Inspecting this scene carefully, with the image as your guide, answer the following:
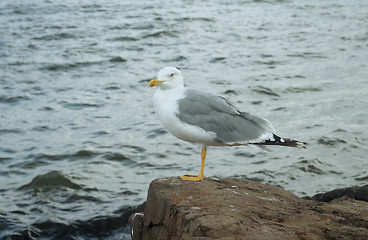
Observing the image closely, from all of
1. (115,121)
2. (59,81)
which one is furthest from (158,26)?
(115,121)

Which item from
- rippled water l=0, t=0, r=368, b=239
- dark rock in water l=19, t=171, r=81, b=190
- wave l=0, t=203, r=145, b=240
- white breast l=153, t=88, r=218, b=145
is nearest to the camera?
white breast l=153, t=88, r=218, b=145

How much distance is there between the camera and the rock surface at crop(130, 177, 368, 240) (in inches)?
130

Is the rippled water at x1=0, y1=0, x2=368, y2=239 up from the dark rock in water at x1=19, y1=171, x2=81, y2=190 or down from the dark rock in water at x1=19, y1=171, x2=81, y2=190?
up

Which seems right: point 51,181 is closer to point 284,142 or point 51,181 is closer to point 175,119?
point 175,119

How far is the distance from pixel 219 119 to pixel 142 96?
18.1 ft

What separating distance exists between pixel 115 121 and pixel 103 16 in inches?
298

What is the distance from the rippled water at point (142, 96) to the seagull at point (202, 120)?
184cm

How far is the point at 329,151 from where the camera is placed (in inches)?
300

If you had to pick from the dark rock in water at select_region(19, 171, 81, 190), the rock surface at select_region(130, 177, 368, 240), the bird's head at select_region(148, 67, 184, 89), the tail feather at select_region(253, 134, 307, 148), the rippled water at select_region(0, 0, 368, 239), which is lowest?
the dark rock in water at select_region(19, 171, 81, 190)

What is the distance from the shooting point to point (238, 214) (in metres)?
3.55

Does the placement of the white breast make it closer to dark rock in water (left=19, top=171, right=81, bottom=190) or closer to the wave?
the wave

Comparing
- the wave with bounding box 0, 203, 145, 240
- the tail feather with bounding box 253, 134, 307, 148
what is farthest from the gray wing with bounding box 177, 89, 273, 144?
the wave with bounding box 0, 203, 145, 240

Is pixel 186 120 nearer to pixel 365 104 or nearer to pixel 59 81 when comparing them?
pixel 365 104

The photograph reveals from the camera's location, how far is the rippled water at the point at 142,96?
6.73m
